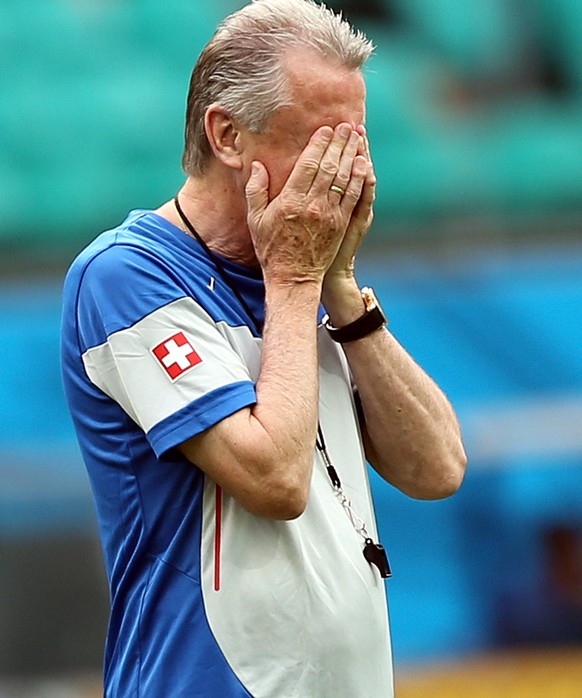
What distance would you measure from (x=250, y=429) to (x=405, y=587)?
12.8ft

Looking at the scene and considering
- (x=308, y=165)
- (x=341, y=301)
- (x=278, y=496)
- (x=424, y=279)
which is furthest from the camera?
(x=424, y=279)

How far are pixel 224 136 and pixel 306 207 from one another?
0.57 feet

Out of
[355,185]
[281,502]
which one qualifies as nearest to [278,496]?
[281,502]

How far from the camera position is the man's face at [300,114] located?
200 cm

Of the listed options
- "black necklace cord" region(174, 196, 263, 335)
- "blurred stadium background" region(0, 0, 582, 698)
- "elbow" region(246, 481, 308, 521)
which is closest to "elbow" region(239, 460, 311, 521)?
"elbow" region(246, 481, 308, 521)

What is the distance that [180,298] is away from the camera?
6.37 ft

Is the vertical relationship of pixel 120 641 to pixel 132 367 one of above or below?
below

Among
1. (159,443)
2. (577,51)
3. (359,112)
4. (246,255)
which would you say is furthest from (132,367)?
(577,51)

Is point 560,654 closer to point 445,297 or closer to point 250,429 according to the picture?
point 445,297

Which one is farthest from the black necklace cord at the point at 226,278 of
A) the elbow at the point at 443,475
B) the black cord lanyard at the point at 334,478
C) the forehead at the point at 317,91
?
the elbow at the point at 443,475

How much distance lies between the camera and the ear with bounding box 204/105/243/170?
2031 millimetres

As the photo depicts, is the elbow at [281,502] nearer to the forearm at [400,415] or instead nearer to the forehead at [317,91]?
the forearm at [400,415]

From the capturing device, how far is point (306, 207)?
6.49 ft

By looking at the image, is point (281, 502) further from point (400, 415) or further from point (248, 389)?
point (400, 415)
